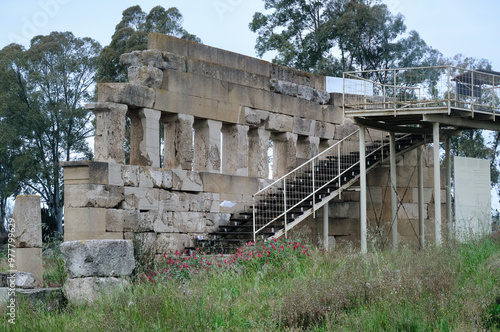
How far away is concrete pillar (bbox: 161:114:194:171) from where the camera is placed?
1869 centimetres

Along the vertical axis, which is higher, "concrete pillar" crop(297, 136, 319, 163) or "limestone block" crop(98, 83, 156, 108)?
"limestone block" crop(98, 83, 156, 108)

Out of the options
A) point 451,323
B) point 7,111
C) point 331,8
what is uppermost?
point 331,8

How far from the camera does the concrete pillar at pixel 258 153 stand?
2089 cm

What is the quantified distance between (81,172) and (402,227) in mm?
10302

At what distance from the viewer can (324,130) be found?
2316 cm

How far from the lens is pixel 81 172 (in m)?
16.5

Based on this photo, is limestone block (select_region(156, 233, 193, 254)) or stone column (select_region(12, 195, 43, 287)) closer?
stone column (select_region(12, 195, 43, 287))

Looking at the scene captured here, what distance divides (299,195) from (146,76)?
5280 millimetres

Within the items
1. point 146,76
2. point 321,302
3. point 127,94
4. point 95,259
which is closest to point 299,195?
point 146,76

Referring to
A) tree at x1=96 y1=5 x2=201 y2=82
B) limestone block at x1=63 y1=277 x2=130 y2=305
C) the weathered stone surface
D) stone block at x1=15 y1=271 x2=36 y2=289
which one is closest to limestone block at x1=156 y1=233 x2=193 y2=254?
stone block at x1=15 y1=271 x2=36 y2=289

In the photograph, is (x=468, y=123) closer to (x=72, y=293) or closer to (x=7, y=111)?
(x=72, y=293)

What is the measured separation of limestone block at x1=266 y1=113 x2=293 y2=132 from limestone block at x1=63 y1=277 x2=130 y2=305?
10.2 m

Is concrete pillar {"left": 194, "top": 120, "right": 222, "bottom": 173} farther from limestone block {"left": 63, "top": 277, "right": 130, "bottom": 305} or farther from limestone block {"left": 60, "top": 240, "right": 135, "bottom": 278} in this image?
limestone block {"left": 63, "top": 277, "right": 130, "bottom": 305}

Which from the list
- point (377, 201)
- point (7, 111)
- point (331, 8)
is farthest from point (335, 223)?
point (7, 111)
